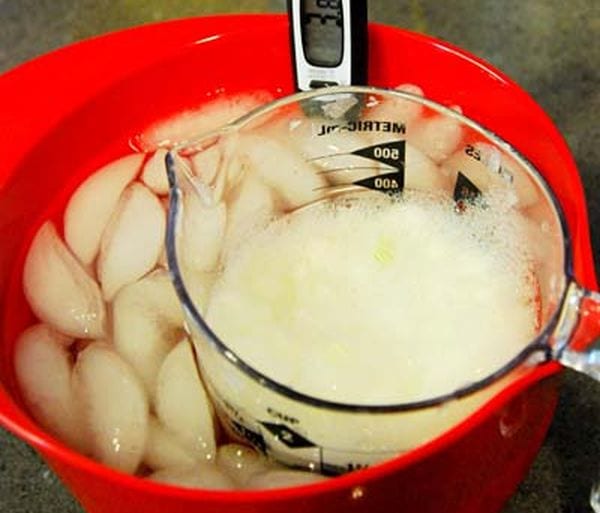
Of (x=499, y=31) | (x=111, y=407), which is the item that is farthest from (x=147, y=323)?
(x=499, y=31)

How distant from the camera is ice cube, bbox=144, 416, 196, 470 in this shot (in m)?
0.53

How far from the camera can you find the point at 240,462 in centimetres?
52

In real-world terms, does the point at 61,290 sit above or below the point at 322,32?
below

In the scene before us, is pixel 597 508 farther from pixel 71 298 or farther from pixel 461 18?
pixel 461 18

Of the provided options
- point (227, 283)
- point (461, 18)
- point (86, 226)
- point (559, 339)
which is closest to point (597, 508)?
point (559, 339)

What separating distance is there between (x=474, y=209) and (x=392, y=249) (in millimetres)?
52

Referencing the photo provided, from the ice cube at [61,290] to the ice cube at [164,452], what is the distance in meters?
0.08

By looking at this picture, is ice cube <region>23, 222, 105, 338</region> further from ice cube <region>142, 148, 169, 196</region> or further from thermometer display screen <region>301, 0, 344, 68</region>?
thermometer display screen <region>301, 0, 344, 68</region>

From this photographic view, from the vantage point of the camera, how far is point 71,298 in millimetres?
592

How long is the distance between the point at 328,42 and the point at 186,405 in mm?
208

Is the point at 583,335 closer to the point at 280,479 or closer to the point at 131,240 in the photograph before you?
the point at 280,479

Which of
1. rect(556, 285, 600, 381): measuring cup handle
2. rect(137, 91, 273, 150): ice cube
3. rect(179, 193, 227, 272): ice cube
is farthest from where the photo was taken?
rect(137, 91, 273, 150): ice cube

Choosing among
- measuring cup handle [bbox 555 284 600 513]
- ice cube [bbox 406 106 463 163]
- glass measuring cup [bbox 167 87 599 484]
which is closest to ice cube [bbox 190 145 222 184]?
glass measuring cup [bbox 167 87 599 484]

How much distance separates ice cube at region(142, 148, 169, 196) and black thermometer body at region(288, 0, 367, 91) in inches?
3.6
